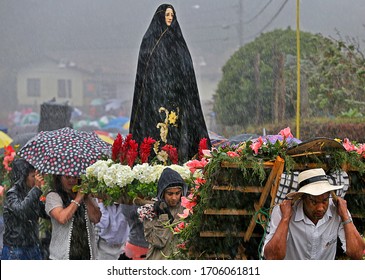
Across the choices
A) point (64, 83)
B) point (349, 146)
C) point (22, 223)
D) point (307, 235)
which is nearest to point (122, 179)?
point (22, 223)

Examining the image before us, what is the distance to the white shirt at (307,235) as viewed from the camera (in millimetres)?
4355

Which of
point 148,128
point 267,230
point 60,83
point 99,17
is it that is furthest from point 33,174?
point 60,83

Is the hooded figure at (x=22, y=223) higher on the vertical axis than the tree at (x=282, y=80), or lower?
lower

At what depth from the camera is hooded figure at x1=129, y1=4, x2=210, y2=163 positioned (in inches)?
292

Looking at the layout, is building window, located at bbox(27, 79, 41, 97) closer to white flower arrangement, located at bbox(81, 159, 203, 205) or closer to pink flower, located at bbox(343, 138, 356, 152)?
white flower arrangement, located at bbox(81, 159, 203, 205)

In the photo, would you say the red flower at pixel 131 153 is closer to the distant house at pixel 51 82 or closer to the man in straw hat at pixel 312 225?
the man in straw hat at pixel 312 225

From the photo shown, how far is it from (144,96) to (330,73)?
1034 cm

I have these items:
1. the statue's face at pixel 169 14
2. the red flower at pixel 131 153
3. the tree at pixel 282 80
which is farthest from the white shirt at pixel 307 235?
the tree at pixel 282 80

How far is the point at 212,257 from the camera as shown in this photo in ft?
15.5

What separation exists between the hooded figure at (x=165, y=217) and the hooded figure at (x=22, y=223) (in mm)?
943

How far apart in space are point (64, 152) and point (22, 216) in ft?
1.78

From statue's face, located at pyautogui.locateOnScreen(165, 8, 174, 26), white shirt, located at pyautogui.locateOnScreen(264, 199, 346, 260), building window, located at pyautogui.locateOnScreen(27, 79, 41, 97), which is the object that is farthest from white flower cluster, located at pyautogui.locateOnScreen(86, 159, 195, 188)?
building window, located at pyautogui.locateOnScreen(27, 79, 41, 97)

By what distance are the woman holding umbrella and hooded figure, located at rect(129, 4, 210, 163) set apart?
1.50 m
